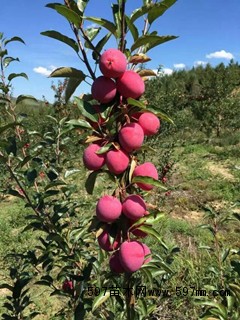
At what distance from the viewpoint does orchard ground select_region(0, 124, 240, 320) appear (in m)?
2.85

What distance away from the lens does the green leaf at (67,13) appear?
3.06 feet

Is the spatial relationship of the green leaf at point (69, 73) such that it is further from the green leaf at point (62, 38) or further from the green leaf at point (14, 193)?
the green leaf at point (14, 193)

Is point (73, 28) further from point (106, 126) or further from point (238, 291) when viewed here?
point (238, 291)

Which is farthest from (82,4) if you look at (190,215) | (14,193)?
(190,215)

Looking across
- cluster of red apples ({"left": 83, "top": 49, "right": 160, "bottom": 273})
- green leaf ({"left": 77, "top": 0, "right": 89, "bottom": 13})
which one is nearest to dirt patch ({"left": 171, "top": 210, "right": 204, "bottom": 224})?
cluster of red apples ({"left": 83, "top": 49, "right": 160, "bottom": 273})

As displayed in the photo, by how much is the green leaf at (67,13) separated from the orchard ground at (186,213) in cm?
92

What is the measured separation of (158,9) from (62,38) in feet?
0.96

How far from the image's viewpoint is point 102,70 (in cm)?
93

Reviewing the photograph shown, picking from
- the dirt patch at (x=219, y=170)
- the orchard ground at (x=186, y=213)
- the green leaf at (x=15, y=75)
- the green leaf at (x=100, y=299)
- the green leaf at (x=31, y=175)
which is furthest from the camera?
the dirt patch at (x=219, y=170)

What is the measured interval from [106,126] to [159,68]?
499 cm

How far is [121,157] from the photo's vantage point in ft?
3.26

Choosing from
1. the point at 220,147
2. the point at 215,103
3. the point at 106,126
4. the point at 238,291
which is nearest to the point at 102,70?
the point at 106,126

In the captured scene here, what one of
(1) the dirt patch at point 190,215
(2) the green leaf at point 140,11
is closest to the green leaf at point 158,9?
(2) the green leaf at point 140,11

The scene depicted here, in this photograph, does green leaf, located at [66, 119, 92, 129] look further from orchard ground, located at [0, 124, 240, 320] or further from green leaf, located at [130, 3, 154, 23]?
orchard ground, located at [0, 124, 240, 320]
